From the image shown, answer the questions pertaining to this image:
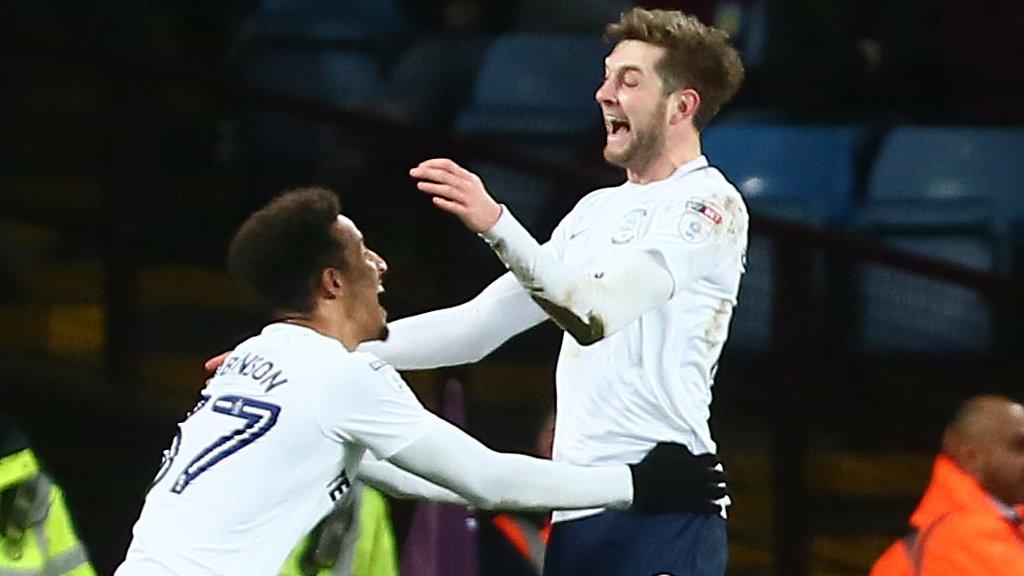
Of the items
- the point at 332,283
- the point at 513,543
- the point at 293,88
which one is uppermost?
the point at 293,88

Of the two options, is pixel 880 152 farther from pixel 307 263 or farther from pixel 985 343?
pixel 307 263

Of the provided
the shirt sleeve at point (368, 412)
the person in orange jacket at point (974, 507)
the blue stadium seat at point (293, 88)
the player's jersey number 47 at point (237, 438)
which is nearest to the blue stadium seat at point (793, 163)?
the blue stadium seat at point (293, 88)

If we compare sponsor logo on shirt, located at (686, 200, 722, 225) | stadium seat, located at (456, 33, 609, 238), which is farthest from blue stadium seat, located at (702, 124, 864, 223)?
sponsor logo on shirt, located at (686, 200, 722, 225)

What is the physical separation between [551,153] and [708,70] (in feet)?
10.6

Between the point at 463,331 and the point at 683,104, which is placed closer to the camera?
the point at 683,104

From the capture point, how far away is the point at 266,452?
12.2 feet

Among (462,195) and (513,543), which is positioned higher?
(462,195)

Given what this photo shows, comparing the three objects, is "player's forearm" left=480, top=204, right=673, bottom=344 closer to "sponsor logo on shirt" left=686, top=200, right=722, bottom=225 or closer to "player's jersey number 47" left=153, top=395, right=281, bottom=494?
"sponsor logo on shirt" left=686, top=200, right=722, bottom=225

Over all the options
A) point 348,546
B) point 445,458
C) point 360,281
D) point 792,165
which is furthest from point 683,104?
point 792,165

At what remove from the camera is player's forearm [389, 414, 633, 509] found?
3.85m

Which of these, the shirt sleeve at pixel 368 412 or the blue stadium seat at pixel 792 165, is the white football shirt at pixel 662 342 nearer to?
the shirt sleeve at pixel 368 412

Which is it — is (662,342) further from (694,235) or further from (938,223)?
(938,223)

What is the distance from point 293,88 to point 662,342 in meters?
3.75

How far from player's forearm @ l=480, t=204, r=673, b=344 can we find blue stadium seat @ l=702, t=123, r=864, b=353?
126 inches
